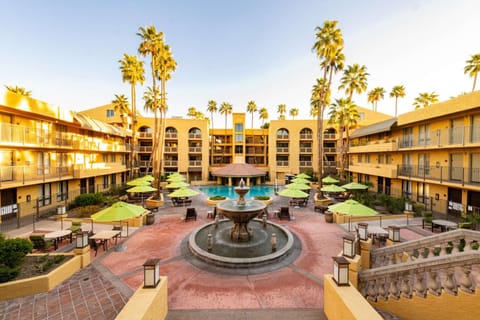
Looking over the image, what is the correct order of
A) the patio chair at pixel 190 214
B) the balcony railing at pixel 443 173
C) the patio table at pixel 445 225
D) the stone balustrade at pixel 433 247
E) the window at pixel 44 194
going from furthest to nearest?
the window at pixel 44 194 → the patio chair at pixel 190 214 → the balcony railing at pixel 443 173 → the patio table at pixel 445 225 → the stone balustrade at pixel 433 247

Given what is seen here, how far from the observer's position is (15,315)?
5930 millimetres

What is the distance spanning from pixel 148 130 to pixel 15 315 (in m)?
36.0

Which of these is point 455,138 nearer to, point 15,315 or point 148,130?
point 15,315

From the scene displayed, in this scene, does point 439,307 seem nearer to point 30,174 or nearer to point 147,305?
point 147,305

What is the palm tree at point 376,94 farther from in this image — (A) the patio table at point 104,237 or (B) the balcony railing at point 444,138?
(A) the patio table at point 104,237

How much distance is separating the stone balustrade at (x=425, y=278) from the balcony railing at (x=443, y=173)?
1405 cm

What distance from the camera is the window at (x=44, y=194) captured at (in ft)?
59.2

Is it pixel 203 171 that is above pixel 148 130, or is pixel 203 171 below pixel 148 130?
below

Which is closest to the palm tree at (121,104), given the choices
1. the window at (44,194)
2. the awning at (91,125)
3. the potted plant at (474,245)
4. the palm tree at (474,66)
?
the awning at (91,125)

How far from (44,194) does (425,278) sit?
89.3 feet

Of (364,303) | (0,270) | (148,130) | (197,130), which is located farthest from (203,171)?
(364,303)

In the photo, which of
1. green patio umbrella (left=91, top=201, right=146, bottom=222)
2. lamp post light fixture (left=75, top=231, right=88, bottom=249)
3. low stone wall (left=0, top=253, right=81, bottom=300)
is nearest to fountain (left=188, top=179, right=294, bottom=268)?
green patio umbrella (left=91, top=201, right=146, bottom=222)

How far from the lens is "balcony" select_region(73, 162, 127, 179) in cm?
2039

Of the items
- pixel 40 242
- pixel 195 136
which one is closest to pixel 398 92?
pixel 195 136
